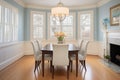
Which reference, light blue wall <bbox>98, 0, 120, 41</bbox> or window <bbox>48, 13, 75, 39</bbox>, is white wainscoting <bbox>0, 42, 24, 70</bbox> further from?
light blue wall <bbox>98, 0, 120, 41</bbox>

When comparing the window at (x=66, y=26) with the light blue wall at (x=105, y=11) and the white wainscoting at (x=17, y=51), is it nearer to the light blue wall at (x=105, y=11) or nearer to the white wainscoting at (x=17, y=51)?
the white wainscoting at (x=17, y=51)

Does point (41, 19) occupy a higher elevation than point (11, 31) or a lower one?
higher

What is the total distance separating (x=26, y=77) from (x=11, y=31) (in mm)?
2467

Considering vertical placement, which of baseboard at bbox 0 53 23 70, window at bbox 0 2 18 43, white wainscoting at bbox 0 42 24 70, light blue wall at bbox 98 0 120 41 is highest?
light blue wall at bbox 98 0 120 41

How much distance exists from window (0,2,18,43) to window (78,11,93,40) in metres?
3.64

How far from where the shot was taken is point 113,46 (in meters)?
5.48

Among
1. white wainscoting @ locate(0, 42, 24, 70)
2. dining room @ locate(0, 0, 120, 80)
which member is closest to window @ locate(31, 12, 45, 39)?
dining room @ locate(0, 0, 120, 80)

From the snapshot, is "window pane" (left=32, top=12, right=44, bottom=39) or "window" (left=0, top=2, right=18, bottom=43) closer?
"window" (left=0, top=2, right=18, bottom=43)

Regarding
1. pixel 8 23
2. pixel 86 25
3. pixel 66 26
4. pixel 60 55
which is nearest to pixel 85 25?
pixel 86 25

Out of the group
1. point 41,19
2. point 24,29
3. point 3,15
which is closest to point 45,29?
point 41,19

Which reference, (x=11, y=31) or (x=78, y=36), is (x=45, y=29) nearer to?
(x=78, y=36)

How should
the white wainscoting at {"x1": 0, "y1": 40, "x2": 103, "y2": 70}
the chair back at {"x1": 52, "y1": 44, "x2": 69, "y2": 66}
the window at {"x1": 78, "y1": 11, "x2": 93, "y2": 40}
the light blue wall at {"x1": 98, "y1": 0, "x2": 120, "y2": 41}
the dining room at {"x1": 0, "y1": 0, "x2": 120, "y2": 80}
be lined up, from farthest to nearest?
1. the window at {"x1": 78, "y1": 11, "x2": 93, "y2": 40}
2. the light blue wall at {"x1": 98, "y1": 0, "x2": 120, "y2": 41}
3. the white wainscoting at {"x1": 0, "y1": 40, "x2": 103, "y2": 70}
4. the dining room at {"x1": 0, "y1": 0, "x2": 120, "y2": 80}
5. the chair back at {"x1": 52, "y1": 44, "x2": 69, "y2": 66}

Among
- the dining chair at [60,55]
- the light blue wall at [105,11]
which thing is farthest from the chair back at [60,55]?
the light blue wall at [105,11]

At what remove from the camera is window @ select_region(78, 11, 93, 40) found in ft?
24.5
